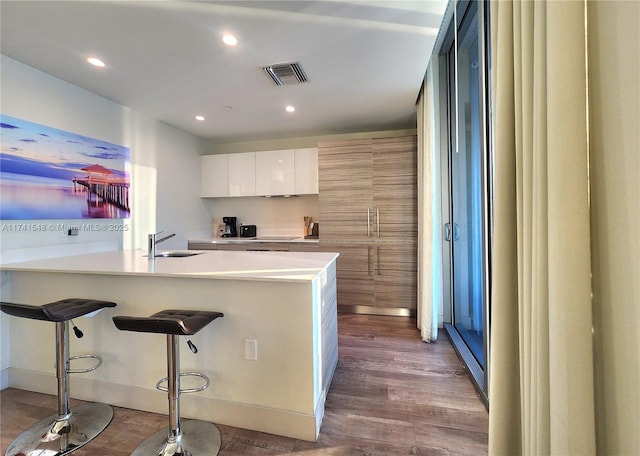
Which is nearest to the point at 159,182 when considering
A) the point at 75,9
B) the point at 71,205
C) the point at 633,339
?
the point at 71,205

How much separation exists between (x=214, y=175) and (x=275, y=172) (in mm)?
1087

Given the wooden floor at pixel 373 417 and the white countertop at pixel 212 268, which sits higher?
the white countertop at pixel 212 268

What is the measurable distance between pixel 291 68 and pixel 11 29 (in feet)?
6.32

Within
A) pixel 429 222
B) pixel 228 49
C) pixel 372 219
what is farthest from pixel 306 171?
pixel 228 49

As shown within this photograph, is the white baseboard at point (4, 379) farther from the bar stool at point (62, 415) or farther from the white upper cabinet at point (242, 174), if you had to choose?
the white upper cabinet at point (242, 174)

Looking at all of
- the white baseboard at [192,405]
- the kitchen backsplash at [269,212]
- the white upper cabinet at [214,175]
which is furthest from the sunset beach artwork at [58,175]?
the kitchen backsplash at [269,212]

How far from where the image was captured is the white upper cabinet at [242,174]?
430cm

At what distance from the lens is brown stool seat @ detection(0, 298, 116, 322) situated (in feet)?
4.83

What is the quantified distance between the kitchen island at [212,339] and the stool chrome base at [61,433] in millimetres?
136

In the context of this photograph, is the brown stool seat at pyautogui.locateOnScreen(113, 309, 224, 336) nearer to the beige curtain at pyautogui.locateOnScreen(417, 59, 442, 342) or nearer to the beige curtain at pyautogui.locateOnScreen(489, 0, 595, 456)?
the beige curtain at pyautogui.locateOnScreen(489, 0, 595, 456)

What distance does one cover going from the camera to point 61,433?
158 cm

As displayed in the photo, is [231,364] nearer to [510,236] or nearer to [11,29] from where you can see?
[510,236]

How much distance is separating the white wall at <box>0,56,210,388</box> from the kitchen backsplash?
270 millimetres

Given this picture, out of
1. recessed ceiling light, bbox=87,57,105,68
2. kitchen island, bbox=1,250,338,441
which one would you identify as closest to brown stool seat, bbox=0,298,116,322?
kitchen island, bbox=1,250,338,441
